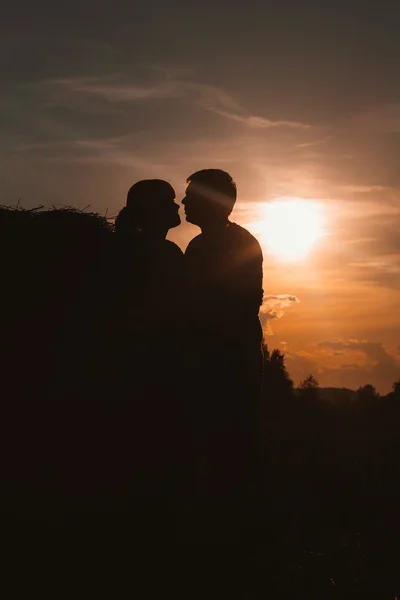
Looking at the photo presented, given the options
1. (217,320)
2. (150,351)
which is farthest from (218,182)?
(150,351)

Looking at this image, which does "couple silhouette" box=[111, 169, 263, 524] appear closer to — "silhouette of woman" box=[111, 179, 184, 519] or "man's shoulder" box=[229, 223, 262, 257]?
"man's shoulder" box=[229, 223, 262, 257]

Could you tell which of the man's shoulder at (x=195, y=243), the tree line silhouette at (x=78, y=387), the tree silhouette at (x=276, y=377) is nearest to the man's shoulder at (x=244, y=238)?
the man's shoulder at (x=195, y=243)

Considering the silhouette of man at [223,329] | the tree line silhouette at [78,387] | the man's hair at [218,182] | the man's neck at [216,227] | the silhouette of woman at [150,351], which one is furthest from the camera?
the man's neck at [216,227]

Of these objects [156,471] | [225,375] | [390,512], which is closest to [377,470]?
[390,512]

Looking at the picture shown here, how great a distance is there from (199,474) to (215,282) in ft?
4.81

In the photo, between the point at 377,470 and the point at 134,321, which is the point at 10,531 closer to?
the point at 134,321

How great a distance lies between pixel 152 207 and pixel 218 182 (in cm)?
94

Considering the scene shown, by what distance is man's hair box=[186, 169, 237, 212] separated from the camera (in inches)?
274

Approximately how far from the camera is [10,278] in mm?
5082

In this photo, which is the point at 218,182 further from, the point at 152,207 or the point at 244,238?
the point at 152,207

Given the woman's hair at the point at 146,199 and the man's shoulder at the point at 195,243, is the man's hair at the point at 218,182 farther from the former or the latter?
the woman's hair at the point at 146,199

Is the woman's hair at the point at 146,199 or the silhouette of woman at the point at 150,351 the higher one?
the woman's hair at the point at 146,199

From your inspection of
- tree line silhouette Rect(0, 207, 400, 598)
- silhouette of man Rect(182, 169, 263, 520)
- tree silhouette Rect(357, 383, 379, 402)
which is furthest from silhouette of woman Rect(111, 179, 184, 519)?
tree silhouette Rect(357, 383, 379, 402)

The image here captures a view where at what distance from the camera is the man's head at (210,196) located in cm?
699
